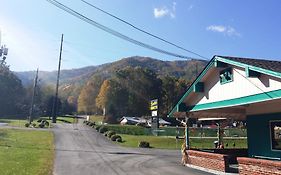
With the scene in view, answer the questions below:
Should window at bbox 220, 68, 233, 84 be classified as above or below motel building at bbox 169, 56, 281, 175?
above

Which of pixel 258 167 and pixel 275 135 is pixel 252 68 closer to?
pixel 258 167

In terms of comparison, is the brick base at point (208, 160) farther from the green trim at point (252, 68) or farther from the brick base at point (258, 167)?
the green trim at point (252, 68)

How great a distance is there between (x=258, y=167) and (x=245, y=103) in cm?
317

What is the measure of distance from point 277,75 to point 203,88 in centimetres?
730

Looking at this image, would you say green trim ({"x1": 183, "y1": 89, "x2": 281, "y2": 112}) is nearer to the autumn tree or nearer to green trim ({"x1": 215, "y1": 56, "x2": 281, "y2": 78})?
green trim ({"x1": 215, "y1": 56, "x2": 281, "y2": 78})

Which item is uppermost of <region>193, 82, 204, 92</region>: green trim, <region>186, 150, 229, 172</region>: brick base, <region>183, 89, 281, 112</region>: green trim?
<region>193, 82, 204, 92</region>: green trim

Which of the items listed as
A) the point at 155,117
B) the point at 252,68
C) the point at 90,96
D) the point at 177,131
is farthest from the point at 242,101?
the point at 90,96

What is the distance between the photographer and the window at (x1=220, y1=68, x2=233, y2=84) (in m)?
17.5

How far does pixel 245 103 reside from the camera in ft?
52.5

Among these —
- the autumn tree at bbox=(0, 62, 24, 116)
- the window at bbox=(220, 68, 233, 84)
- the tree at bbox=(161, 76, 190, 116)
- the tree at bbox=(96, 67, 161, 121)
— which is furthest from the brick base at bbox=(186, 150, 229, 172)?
the autumn tree at bbox=(0, 62, 24, 116)

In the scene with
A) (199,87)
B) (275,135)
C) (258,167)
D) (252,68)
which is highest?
(252,68)

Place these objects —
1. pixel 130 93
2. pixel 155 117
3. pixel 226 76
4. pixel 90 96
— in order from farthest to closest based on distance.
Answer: pixel 90 96 < pixel 130 93 < pixel 155 117 < pixel 226 76

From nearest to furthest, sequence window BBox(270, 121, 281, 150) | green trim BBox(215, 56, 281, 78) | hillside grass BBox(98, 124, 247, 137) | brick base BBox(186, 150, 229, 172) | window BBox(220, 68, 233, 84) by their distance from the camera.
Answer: green trim BBox(215, 56, 281, 78), brick base BBox(186, 150, 229, 172), window BBox(220, 68, 233, 84), window BBox(270, 121, 281, 150), hillside grass BBox(98, 124, 247, 137)

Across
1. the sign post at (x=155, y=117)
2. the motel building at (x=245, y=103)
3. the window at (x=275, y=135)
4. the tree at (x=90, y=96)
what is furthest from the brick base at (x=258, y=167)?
the tree at (x=90, y=96)
